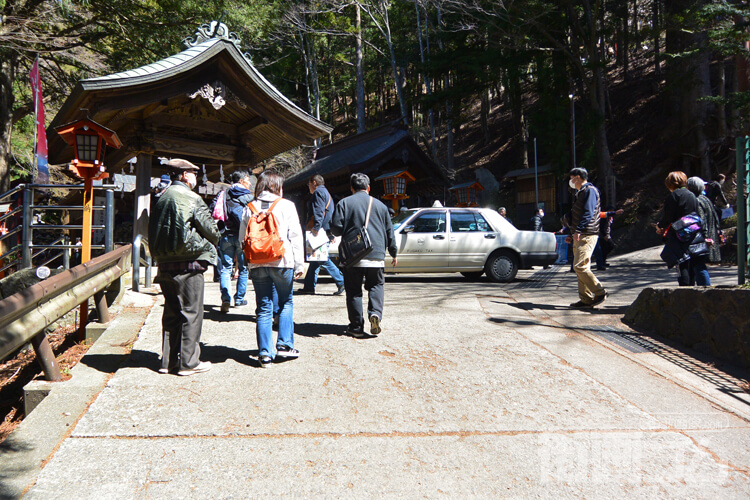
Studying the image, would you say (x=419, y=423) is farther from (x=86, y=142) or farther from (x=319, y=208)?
(x=86, y=142)

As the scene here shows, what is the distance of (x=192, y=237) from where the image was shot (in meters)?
4.04

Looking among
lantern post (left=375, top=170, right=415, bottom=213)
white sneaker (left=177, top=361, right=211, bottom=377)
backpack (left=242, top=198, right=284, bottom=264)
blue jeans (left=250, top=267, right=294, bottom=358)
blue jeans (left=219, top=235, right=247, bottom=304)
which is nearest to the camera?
white sneaker (left=177, top=361, right=211, bottom=377)

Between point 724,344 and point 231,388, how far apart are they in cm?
414

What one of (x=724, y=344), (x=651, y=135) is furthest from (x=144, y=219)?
(x=651, y=135)

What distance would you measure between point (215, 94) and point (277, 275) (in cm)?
486

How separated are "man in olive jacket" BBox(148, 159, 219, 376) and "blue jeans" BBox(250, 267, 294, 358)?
0.42 metres

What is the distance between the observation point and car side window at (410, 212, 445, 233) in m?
10.6

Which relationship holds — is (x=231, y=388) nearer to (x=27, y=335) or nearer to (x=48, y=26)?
(x=27, y=335)

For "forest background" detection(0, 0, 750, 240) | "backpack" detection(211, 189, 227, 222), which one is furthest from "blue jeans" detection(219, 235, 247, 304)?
"forest background" detection(0, 0, 750, 240)

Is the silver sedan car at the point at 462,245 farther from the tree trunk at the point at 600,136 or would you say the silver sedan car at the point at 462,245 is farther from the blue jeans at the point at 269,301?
the tree trunk at the point at 600,136

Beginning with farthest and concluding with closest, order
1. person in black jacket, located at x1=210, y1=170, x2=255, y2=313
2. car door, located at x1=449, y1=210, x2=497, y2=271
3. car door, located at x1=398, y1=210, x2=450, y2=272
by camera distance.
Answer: car door, located at x1=449, y1=210, x2=497, y2=271, car door, located at x1=398, y1=210, x2=450, y2=272, person in black jacket, located at x1=210, y1=170, x2=255, y2=313

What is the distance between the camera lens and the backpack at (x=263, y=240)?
427cm

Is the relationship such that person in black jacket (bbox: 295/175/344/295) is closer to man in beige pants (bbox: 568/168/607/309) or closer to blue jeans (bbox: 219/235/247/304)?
blue jeans (bbox: 219/235/247/304)

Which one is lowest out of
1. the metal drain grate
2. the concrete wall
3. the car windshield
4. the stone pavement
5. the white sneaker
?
the stone pavement
